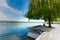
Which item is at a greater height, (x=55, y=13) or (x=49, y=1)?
(x=49, y=1)

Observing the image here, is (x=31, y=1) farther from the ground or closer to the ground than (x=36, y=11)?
farther from the ground

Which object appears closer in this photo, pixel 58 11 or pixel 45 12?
pixel 45 12

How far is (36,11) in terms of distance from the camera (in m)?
11.0

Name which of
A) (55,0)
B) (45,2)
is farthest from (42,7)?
(55,0)

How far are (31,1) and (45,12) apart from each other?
50.6 inches

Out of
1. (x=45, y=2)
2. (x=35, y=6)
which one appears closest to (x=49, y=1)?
(x=45, y=2)

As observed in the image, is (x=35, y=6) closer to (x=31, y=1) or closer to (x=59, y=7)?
(x=31, y=1)

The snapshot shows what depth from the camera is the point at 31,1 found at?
11344 millimetres

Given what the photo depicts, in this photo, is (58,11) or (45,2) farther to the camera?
(58,11)

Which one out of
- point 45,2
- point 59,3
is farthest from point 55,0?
point 45,2

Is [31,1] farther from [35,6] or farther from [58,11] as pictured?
[58,11]

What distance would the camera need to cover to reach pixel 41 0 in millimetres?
10812

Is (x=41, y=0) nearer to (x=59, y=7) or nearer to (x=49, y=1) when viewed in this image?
(x=49, y=1)

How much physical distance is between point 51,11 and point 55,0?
943 mm
